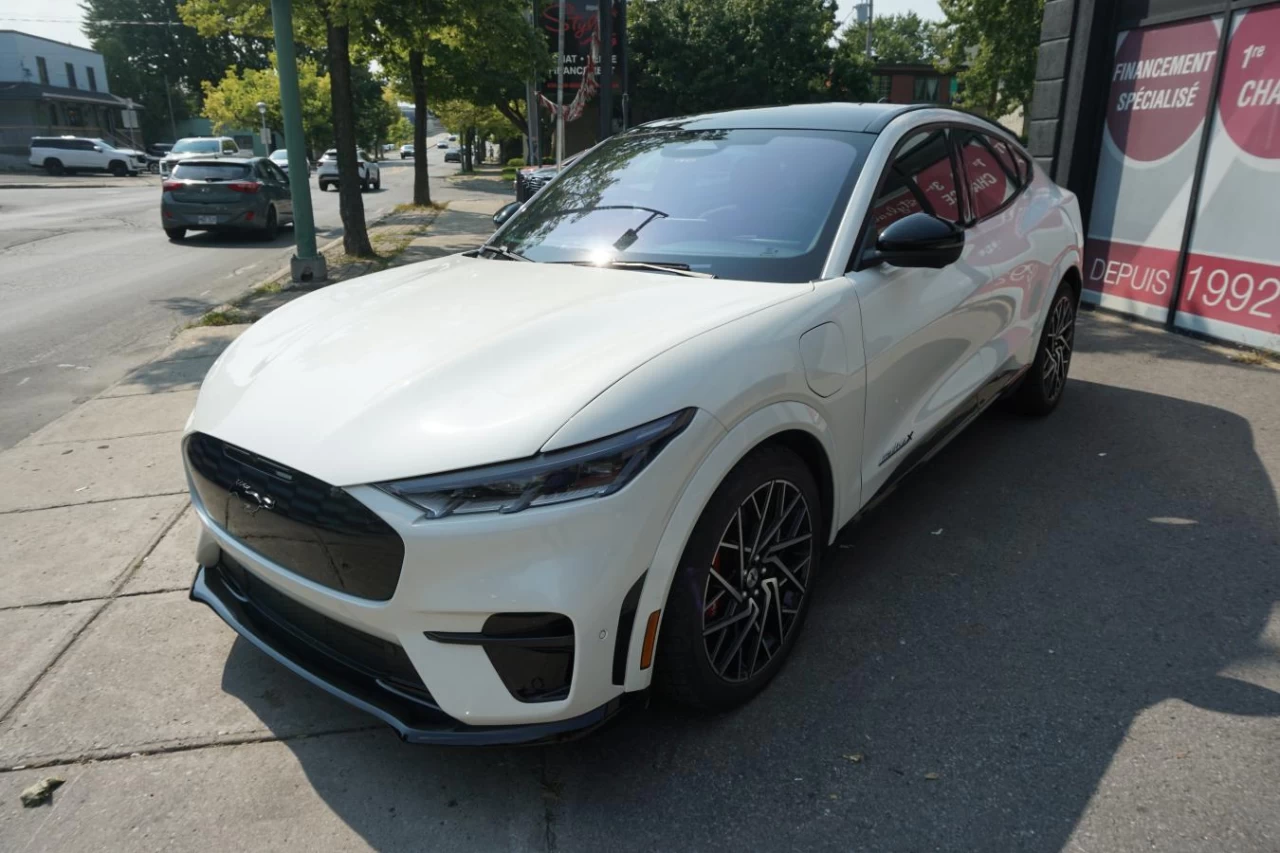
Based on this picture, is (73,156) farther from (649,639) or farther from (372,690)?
(649,639)

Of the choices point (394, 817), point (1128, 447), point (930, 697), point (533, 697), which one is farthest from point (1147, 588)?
point (394, 817)

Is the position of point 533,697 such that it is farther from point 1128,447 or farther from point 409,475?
point 1128,447

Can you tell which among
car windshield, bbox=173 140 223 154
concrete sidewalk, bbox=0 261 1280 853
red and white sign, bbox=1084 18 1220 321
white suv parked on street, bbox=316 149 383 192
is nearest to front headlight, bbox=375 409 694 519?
concrete sidewalk, bbox=0 261 1280 853

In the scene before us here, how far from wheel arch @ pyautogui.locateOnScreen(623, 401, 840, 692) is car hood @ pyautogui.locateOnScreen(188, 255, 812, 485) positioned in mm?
300

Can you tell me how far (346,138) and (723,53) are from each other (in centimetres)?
2666

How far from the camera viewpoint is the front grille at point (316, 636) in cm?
225

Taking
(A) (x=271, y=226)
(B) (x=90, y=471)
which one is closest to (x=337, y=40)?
(A) (x=271, y=226)

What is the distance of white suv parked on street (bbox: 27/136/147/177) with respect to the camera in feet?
141

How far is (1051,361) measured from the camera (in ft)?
16.9

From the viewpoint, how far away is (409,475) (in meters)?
2.09

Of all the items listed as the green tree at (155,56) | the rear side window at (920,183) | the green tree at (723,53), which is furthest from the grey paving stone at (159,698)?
the green tree at (155,56)

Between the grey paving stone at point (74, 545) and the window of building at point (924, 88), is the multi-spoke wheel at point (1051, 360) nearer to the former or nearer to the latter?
the grey paving stone at point (74, 545)

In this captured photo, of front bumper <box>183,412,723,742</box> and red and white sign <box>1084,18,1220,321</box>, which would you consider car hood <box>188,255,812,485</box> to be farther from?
red and white sign <box>1084,18,1220,321</box>

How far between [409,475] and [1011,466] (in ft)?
11.7
